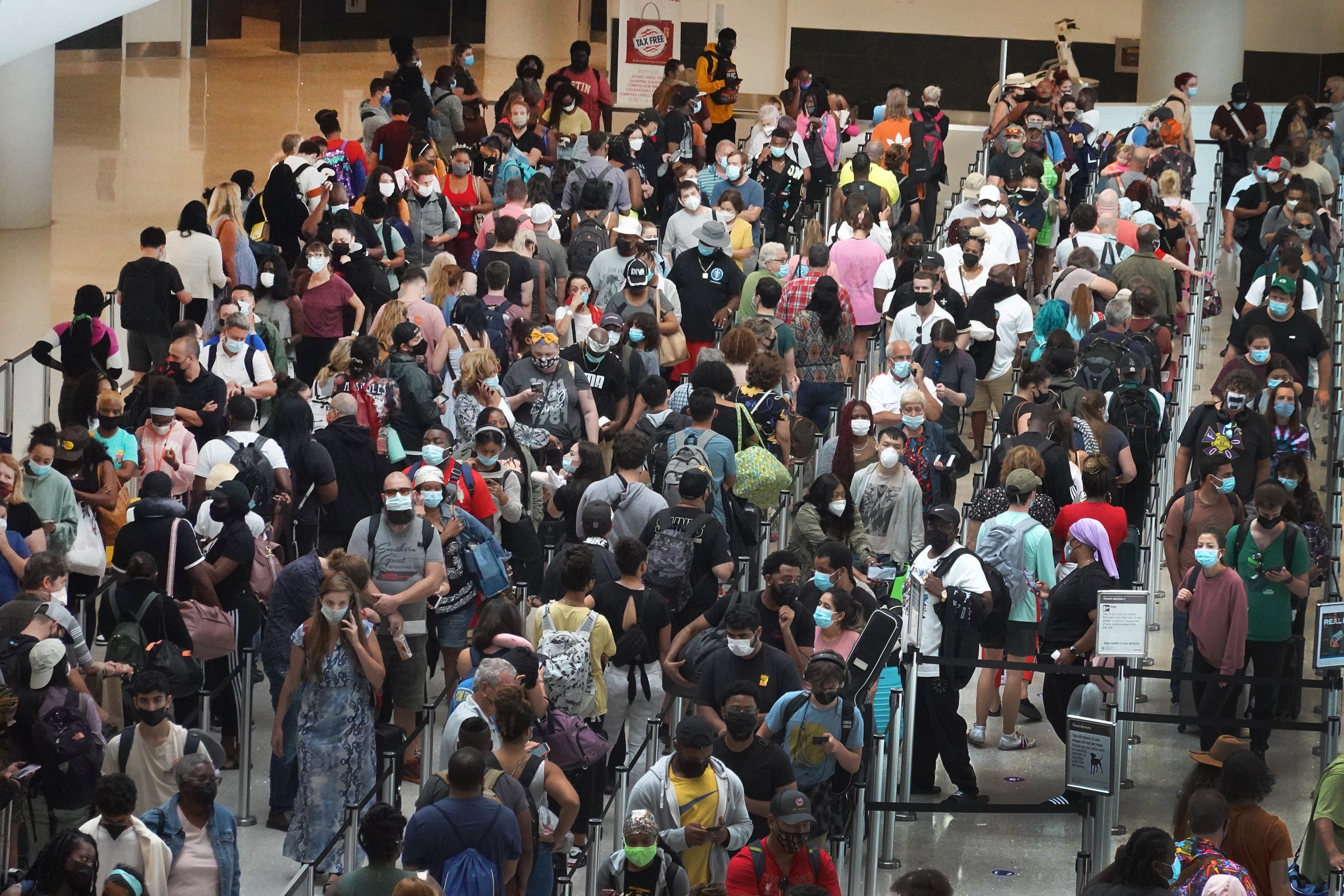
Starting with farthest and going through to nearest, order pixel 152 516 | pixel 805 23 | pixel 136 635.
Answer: pixel 805 23 < pixel 152 516 < pixel 136 635

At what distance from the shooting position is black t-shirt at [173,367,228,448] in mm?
11391

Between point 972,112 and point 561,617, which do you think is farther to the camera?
point 972,112

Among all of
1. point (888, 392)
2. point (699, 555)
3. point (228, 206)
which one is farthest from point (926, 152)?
point (699, 555)

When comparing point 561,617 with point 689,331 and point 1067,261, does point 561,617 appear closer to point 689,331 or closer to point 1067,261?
point 689,331

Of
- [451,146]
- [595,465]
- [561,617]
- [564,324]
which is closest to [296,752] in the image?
[561,617]

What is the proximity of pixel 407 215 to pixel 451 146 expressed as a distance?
4.38 metres

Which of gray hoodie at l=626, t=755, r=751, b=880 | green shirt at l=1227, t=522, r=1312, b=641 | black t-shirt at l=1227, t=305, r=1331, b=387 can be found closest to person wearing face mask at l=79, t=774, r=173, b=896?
gray hoodie at l=626, t=755, r=751, b=880

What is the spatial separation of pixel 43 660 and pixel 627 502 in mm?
3208

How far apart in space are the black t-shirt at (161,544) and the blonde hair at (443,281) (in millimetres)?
4068

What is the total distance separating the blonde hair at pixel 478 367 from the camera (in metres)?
11.0

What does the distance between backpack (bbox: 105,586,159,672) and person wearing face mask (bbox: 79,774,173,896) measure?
1525 millimetres

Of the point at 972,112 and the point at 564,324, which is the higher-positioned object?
the point at 972,112

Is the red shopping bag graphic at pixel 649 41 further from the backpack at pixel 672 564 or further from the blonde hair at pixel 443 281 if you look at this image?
the backpack at pixel 672 564

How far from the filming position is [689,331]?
47.4 feet
